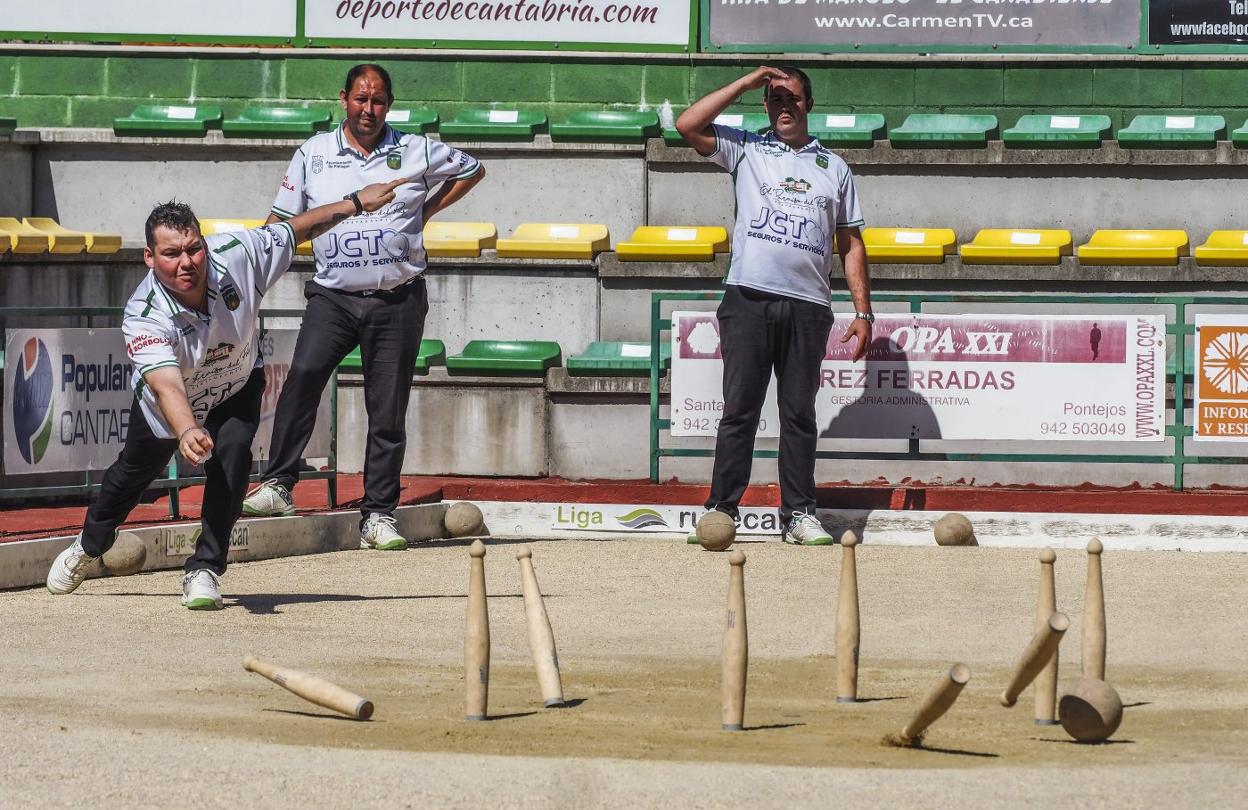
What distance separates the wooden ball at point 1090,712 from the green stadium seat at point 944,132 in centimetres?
1030

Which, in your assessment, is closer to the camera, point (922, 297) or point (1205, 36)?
point (922, 297)

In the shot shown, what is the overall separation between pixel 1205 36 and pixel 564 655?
430 inches

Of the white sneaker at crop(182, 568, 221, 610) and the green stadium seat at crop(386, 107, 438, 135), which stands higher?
the green stadium seat at crop(386, 107, 438, 135)

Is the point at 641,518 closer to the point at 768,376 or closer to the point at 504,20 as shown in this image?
the point at 768,376

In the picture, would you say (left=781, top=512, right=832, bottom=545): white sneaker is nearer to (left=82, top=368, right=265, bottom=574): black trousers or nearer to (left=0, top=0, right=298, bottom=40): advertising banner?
(left=82, top=368, right=265, bottom=574): black trousers

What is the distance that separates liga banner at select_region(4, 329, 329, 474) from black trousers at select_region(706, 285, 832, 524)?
3.39 meters

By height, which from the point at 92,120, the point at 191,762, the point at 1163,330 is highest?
the point at 92,120

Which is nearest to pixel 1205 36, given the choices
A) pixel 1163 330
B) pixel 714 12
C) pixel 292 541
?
pixel 714 12

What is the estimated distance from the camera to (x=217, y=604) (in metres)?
8.77

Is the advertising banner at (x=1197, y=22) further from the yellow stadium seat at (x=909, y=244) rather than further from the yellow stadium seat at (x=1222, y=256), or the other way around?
the yellow stadium seat at (x=909, y=244)

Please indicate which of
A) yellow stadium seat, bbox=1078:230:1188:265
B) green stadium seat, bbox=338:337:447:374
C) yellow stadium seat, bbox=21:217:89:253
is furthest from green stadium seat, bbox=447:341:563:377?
yellow stadium seat, bbox=1078:230:1188:265

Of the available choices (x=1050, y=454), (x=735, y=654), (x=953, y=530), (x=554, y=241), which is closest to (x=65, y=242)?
(x=554, y=241)

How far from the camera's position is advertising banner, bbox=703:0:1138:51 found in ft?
54.3

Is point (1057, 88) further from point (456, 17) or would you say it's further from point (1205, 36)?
point (456, 17)
